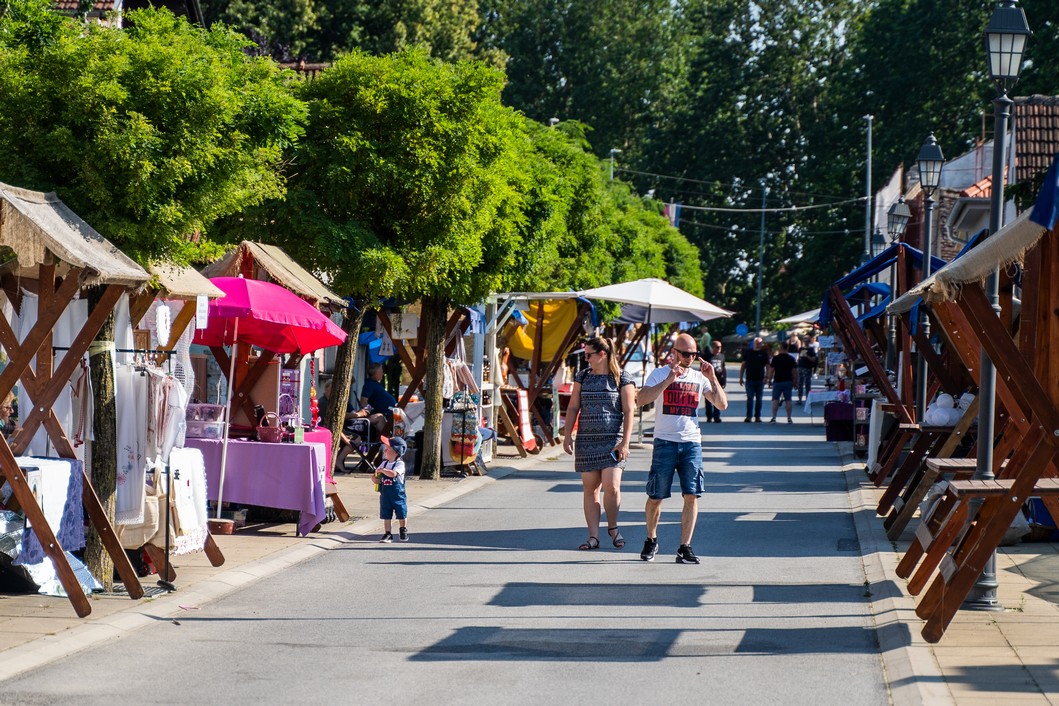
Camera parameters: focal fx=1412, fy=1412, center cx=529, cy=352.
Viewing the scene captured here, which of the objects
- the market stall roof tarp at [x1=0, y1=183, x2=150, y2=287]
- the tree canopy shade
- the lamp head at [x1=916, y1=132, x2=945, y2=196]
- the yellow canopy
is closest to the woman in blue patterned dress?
the tree canopy shade

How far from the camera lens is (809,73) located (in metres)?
64.2

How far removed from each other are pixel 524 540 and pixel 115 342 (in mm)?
4657

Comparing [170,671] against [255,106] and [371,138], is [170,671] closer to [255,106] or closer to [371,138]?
[255,106]

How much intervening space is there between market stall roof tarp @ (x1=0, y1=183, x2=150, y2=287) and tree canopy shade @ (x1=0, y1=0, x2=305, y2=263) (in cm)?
49

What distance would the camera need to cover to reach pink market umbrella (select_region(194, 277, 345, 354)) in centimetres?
1260

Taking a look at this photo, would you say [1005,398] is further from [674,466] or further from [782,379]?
[782,379]

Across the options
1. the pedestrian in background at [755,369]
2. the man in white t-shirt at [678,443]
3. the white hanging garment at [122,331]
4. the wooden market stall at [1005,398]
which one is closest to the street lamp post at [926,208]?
the man in white t-shirt at [678,443]

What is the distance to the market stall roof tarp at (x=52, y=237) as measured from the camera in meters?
8.39

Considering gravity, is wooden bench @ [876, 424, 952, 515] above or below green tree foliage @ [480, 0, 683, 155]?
below

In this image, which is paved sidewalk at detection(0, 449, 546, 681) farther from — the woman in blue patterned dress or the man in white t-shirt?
the man in white t-shirt

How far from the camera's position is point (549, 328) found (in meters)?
26.7

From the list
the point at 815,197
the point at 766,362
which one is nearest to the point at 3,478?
the point at 766,362

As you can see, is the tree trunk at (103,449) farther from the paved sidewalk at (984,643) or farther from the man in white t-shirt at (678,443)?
→ the paved sidewalk at (984,643)

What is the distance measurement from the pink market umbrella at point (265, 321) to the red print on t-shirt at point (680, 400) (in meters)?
3.47
